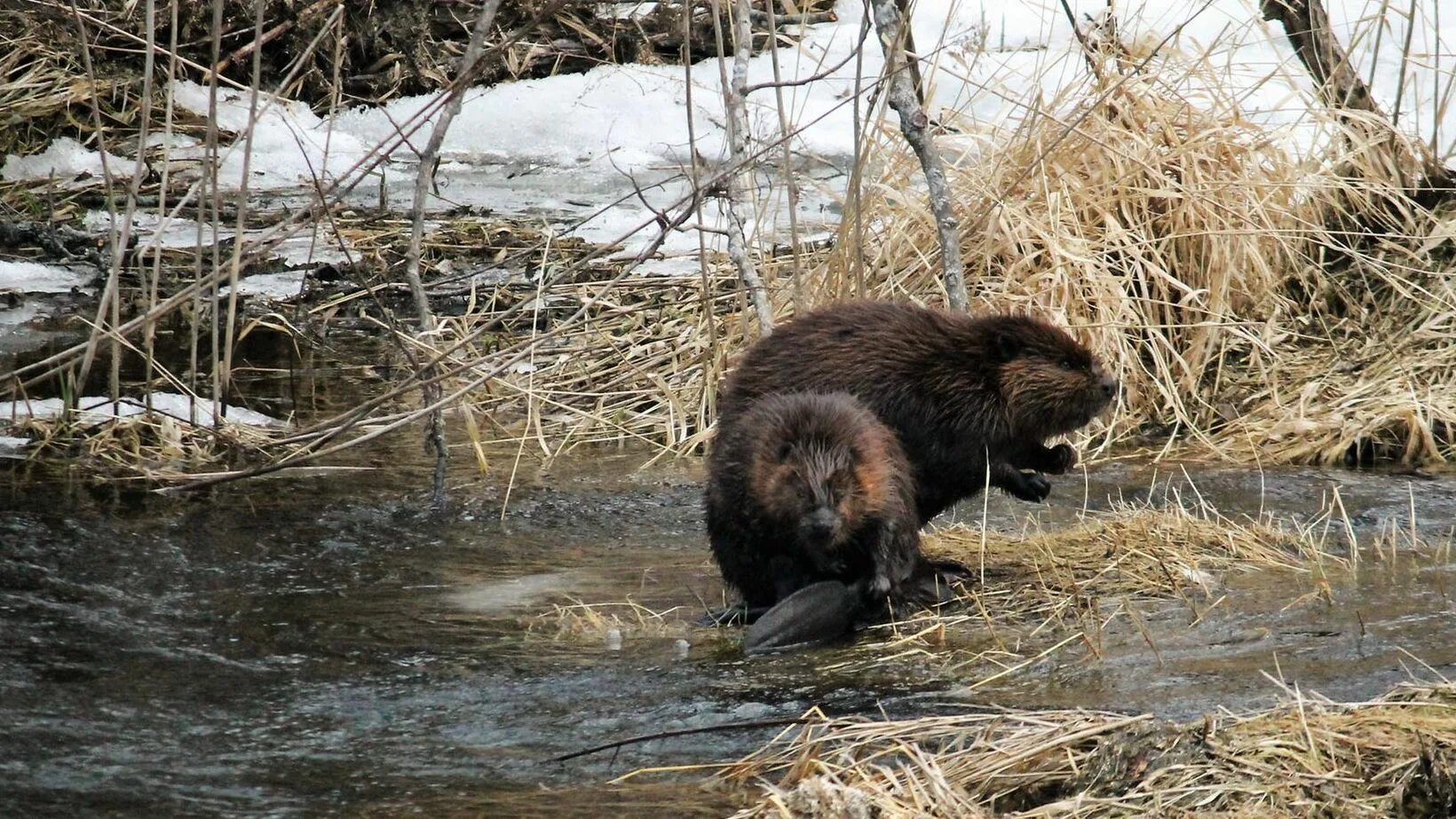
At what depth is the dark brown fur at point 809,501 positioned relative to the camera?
4.30 metres

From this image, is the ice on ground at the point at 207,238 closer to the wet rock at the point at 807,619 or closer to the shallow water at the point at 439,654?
the shallow water at the point at 439,654

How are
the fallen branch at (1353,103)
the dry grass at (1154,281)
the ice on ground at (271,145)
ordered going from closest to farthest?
1. the dry grass at (1154,281)
2. the fallen branch at (1353,103)
3. the ice on ground at (271,145)

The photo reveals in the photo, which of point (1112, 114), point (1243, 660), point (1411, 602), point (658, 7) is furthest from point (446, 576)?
point (658, 7)

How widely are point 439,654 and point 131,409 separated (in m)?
2.82

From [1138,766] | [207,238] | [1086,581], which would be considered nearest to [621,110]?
[207,238]

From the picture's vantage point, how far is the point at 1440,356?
6.54 meters

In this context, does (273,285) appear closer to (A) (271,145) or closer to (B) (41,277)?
(B) (41,277)

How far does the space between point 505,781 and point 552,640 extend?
1108mm

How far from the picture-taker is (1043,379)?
16.6 feet

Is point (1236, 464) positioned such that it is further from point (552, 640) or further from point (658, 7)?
point (658, 7)

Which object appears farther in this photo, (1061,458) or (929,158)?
(929,158)

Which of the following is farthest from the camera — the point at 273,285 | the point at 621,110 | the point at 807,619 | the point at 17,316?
the point at 621,110

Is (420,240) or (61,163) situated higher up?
(61,163)

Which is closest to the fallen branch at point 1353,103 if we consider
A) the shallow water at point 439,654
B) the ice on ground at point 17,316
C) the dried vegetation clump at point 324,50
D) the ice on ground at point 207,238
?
the shallow water at point 439,654
